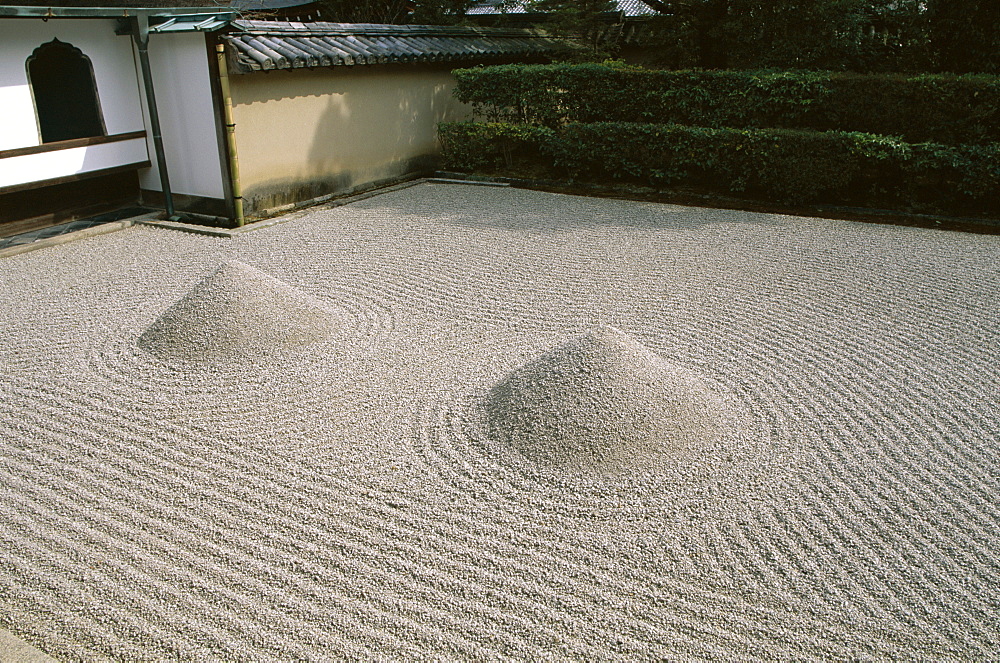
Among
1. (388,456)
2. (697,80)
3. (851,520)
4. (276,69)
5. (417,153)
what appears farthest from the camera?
(417,153)

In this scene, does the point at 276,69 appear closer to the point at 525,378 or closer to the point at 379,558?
the point at 525,378

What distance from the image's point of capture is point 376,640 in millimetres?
3076

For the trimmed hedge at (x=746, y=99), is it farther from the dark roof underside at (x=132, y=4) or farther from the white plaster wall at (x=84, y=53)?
the white plaster wall at (x=84, y=53)

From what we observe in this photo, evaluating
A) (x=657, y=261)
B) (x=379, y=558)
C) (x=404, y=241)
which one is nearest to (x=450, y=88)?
(x=404, y=241)

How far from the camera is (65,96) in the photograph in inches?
388

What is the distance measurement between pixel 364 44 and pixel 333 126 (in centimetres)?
141

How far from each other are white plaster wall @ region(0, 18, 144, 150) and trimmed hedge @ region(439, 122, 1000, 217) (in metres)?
5.14

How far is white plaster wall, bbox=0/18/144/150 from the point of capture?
28.3ft

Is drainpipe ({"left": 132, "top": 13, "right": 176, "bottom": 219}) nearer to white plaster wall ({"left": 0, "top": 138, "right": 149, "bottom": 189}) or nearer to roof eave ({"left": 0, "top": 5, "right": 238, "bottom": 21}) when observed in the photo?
roof eave ({"left": 0, "top": 5, "right": 238, "bottom": 21})

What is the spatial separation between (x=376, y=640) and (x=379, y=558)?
524 mm

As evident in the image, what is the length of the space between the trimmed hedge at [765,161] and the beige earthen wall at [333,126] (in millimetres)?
760

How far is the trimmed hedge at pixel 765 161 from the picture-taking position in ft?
32.7

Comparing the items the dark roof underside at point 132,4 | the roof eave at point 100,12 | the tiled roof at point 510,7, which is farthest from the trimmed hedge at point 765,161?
the tiled roof at point 510,7

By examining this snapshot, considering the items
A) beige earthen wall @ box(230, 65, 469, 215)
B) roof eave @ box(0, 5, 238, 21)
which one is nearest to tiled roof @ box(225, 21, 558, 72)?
beige earthen wall @ box(230, 65, 469, 215)
